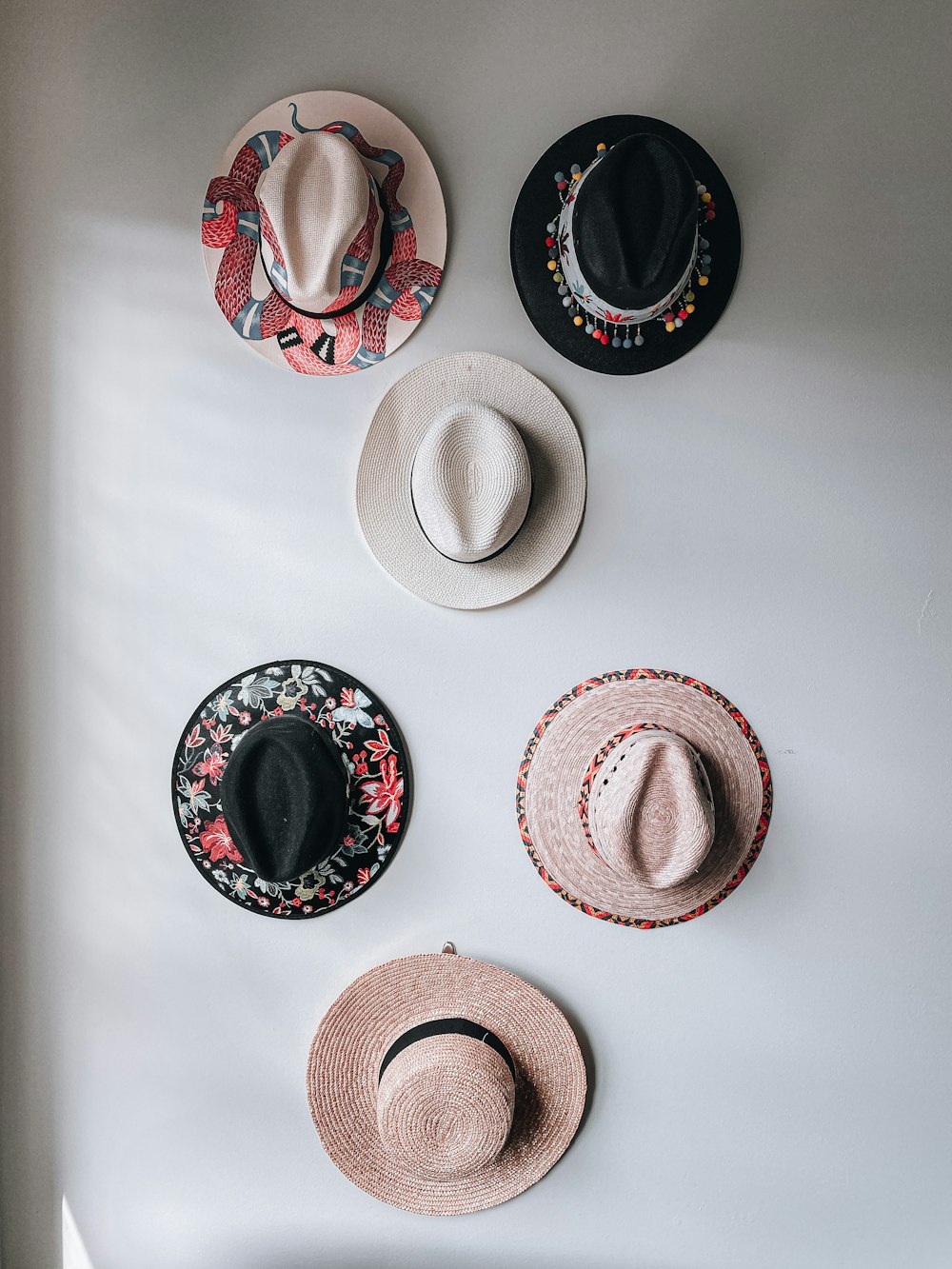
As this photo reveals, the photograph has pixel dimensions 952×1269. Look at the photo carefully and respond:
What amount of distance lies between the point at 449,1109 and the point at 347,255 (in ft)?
4.82

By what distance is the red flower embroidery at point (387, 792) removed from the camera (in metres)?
1.53

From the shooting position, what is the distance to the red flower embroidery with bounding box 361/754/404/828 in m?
1.53

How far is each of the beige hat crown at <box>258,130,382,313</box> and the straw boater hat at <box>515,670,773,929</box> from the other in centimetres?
86

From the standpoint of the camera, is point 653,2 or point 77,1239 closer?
point 653,2

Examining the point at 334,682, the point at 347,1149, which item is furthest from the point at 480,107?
the point at 347,1149

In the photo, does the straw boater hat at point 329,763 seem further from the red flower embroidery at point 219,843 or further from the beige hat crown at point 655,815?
the beige hat crown at point 655,815

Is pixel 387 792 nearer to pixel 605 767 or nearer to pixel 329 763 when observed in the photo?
pixel 329 763

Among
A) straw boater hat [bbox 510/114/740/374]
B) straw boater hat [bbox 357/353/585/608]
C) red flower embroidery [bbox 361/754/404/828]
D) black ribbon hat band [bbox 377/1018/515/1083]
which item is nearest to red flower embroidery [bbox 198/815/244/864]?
red flower embroidery [bbox 361/754/404/828]

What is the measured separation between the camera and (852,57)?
154 centimetres

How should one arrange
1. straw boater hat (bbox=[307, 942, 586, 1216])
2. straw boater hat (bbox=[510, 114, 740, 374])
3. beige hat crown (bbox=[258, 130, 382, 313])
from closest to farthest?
1. beige hat crown (bbox=[258, 130, 382, 313])
2. straw boater hat (bbox=[510, 114, 740, 374])
3. straw boater hat (bbox=[307, 942, 586, 1216])

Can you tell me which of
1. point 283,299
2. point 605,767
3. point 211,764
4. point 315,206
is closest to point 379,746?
point 211,764

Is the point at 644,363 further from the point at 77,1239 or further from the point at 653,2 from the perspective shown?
the point at 77,1239

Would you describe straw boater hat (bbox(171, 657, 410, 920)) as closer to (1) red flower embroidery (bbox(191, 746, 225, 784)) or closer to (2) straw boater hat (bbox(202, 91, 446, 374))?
(1) red flower embroidery (bbox(191, 746, 225, 784))

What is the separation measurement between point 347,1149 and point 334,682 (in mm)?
893
